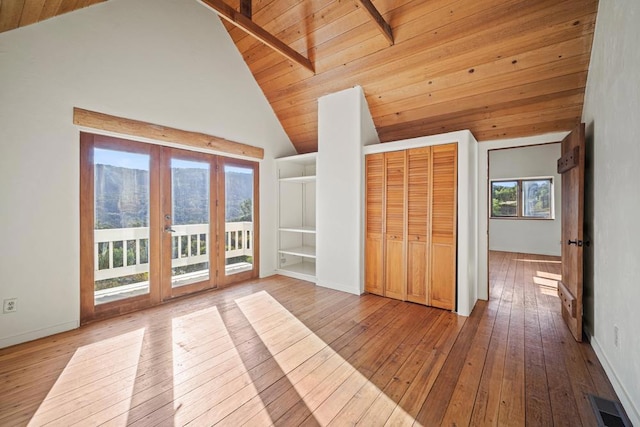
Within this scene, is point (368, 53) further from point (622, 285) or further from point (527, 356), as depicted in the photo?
point (527, 356)

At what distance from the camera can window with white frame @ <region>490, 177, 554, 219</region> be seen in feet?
23.5

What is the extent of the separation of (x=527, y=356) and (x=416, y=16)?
3391mm

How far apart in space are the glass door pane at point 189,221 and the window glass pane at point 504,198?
774 centimetres

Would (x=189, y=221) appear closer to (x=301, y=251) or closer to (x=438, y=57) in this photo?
(x=301, y=251)

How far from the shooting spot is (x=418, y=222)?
3.46 m

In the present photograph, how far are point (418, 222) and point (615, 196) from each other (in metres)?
1.75

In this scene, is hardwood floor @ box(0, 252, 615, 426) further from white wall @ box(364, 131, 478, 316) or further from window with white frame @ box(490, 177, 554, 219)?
window with white frame @ box(490, 177, 554, 219)

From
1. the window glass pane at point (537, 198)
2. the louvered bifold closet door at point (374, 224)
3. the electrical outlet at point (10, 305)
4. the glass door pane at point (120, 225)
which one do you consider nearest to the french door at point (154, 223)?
the glass door pane at point (120, 225)

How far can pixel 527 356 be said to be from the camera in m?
2.28

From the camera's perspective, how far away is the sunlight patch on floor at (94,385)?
162 cm

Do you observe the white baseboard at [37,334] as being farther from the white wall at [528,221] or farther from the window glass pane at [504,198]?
the window glass pane at [504,198]

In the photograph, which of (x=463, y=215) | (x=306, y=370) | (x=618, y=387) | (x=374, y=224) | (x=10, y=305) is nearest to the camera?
(x=618, y=387)

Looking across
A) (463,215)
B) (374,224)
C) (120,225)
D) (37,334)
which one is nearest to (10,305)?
(37,334)

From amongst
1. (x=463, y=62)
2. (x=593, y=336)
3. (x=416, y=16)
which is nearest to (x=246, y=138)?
(x=416, y=16)
